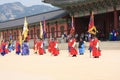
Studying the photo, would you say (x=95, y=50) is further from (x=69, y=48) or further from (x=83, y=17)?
(x=83, y=17)

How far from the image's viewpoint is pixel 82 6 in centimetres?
3803

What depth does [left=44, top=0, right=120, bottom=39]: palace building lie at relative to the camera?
34.6 m

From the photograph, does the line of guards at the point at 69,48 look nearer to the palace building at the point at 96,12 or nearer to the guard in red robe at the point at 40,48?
the guard in red robe at the point at 40,48

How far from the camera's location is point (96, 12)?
3688 cm

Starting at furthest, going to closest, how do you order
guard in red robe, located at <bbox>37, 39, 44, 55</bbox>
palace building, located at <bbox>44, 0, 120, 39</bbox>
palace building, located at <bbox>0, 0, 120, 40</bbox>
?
palace building, located at <bbox>0, 0, 120, 40</bbox> → palace building, located at <bbox>44, 0, 120, 39</bbox> → guard in red robe, located at <bbox>37, 39, 44, 55</bbox>

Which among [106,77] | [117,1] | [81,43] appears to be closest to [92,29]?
[81,43]

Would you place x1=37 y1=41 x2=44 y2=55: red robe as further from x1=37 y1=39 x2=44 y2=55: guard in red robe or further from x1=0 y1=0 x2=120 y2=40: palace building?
x1=0 y1=0 x2=120 y2=40: palace building

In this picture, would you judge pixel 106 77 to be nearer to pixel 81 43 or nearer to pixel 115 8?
pixel 81 43

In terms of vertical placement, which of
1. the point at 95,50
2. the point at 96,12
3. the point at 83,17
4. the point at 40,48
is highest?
the point at 96,12

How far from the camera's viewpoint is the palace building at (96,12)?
113ft

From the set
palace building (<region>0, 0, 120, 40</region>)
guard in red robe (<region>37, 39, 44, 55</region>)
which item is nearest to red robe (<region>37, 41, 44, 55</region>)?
guard in red robe (<region>37, 39, 44, 55</region>)

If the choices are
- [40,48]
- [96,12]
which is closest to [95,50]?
[40,48]

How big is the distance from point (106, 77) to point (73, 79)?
1.05 meters

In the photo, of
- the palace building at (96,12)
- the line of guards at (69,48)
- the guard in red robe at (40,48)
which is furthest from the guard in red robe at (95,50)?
the palace building at (96,12)
